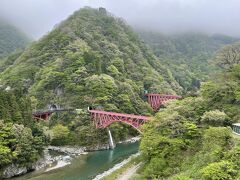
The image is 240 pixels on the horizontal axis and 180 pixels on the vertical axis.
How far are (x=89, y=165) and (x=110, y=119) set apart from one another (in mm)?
13498

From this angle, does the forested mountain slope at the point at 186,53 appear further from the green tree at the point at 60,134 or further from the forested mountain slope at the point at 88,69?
the green tree at the point at 60,134

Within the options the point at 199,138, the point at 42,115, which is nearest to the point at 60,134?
the point at 42,115

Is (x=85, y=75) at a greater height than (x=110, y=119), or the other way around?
(x=85, y=75)

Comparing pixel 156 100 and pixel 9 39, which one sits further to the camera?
pixel 9 39

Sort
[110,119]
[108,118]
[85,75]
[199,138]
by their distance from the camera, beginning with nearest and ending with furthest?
[199,138] → [110,119] → [108,118] → [85,75]

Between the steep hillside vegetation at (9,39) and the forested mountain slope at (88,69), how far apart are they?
175 feet

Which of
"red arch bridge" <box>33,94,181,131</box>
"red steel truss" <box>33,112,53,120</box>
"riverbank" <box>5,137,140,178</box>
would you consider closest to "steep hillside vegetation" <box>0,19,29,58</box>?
"red steel truss" <box>33,112,53,120</box>

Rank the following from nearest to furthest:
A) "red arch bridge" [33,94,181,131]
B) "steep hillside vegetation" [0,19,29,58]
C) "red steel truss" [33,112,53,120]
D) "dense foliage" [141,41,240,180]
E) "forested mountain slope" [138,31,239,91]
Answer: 1. "dense foliage" [141,41,240,180]
2. "red arch bridge" [33,94,181,131]
3. "red steel truss" [33,112,53,120]
4. "forested mountain slope" [138,31,239,91]
5. "steep hillside vegetation" [0,19,29,58]

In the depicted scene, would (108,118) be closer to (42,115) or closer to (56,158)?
(56,158)

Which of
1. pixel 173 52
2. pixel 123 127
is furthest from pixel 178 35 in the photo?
pixel 123 127

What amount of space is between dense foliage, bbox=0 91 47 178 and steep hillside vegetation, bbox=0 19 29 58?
104m

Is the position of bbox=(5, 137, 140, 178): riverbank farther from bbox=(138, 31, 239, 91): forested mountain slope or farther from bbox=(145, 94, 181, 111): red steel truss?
bbox=(138, 31, 239, 91): forested mountain slope

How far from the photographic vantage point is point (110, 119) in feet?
184

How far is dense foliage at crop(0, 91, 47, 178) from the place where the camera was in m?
37.4
